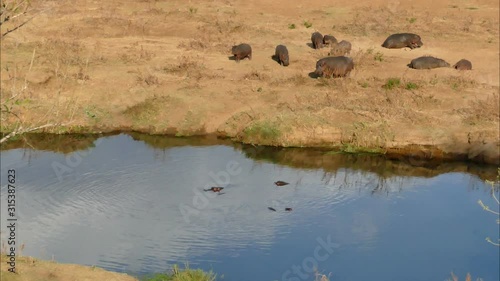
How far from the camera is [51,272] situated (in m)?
14.4

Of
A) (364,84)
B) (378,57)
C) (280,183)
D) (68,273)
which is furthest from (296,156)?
(68,273)

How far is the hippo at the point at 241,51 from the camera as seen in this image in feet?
102

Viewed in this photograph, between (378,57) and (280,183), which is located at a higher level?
(378,57)

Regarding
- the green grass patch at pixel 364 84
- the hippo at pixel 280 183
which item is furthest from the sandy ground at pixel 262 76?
the hippo at pixel 280 183

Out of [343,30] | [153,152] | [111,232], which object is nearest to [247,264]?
[111,232]

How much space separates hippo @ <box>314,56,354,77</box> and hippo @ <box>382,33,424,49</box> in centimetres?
538

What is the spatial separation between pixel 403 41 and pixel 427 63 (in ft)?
11.5

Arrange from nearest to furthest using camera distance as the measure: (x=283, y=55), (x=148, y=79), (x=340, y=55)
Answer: (x=148, y=79) → (x=283, y=55) → (x=340, y=55)

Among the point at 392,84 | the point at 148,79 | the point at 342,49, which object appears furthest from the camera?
the point at 342,49

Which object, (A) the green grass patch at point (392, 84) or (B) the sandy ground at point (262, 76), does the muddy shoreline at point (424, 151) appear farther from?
(A) the green grass patch at point (392, 84)

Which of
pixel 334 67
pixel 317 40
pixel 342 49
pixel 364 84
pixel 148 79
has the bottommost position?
pixel 148 79

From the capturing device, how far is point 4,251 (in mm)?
15742

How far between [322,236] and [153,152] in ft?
27.4

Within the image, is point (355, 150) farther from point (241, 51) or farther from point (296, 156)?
point (241, 51)
